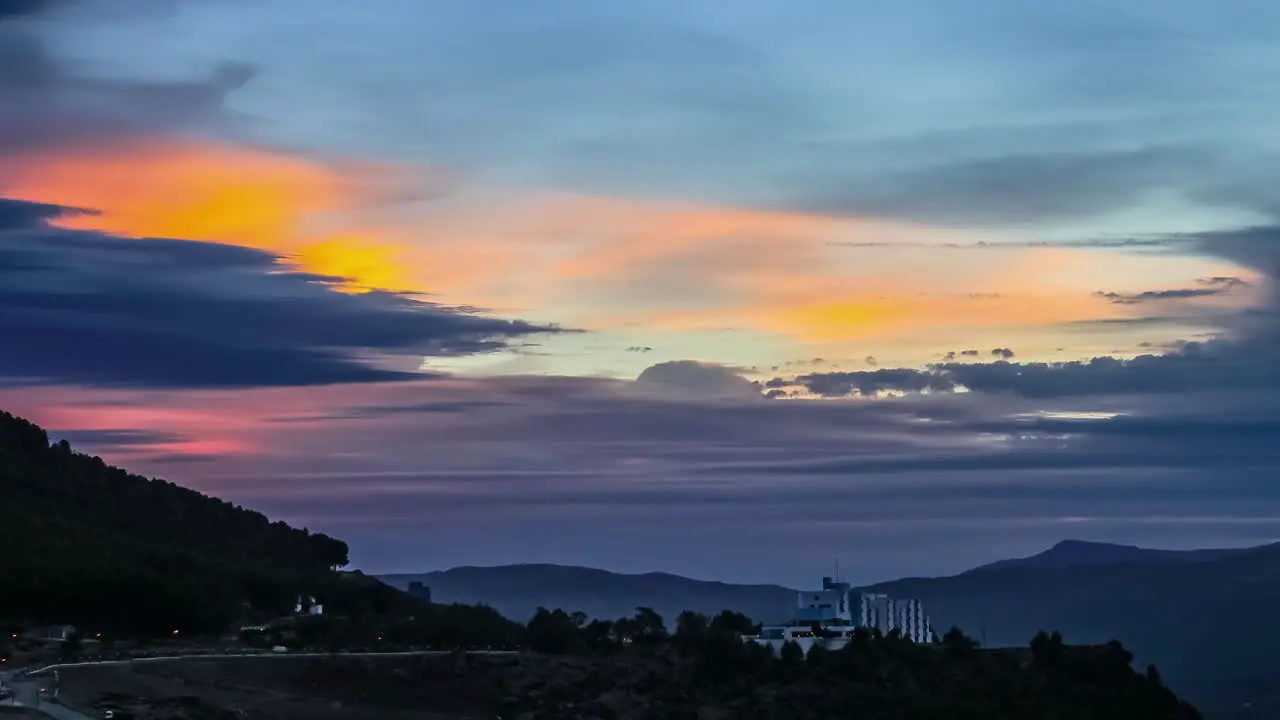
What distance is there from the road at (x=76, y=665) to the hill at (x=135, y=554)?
50.4ft

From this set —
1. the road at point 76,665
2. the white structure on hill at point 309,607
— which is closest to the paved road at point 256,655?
the road at point 76,665

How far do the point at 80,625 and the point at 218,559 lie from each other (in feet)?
98.9

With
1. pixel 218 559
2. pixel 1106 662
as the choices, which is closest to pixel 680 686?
pixel 1106 662

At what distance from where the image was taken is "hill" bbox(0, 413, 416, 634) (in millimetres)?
103312

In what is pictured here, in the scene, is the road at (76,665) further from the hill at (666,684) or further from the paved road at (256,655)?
the hill at (666,684)

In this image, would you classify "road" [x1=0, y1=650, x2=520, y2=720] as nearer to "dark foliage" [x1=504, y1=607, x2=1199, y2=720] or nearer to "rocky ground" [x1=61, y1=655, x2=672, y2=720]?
"rocky ground" [x1=61, y1=655, x2=672, y2=720]

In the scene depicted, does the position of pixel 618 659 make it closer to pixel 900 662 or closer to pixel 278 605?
pixel 900 662

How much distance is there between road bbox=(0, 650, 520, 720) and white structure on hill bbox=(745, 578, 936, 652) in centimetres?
2491

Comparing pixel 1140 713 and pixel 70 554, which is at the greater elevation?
pixel 70 554

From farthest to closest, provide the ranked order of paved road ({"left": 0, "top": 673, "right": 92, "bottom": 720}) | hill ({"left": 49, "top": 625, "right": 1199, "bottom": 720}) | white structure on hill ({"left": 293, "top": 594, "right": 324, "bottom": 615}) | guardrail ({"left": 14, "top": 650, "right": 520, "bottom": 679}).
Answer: white structure on hill ({"left": 293, "top": 594, "right": 324, "bottom": 615})
hill ({"left": 49, "top": 625, "right": 1199, "bottom": 720})
guardrail ({"left": 14, "top": 650, "right": 520, "bottom": 679})
paved road ({"left": 0, "top": 673, "right": 92, "bottom": 720})

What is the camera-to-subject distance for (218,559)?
5177 inches

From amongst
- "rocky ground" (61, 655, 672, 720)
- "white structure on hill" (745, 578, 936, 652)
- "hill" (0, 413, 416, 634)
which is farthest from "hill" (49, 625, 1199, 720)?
"hill" (0, 413, 416, 634)

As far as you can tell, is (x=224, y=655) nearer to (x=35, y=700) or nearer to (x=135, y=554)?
(x=35, y=700)

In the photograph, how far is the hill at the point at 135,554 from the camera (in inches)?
4067
